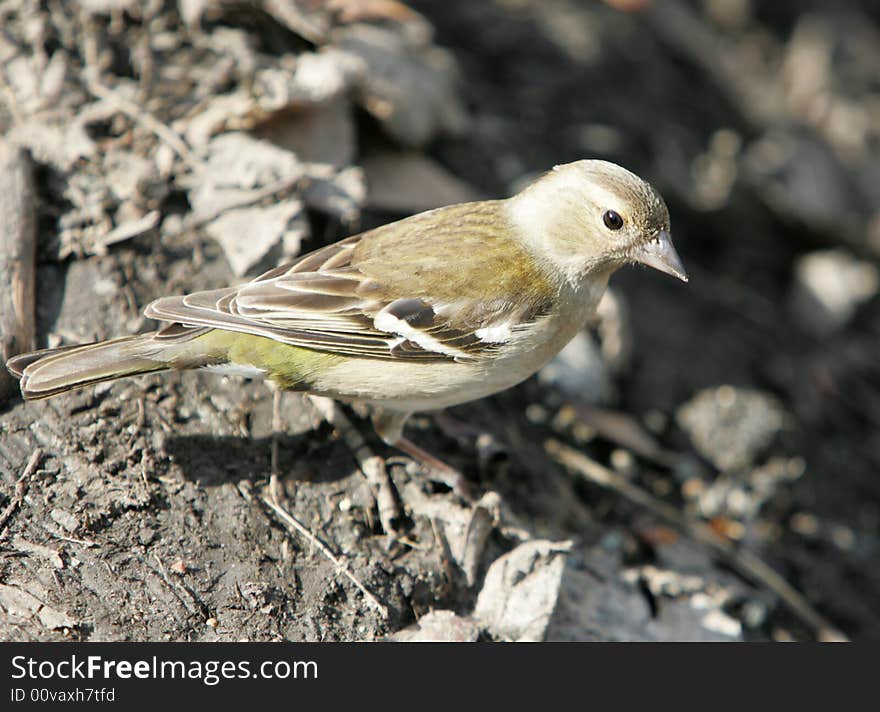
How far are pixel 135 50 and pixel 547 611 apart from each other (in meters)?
4.14

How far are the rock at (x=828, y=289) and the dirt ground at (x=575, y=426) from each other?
0.02 m

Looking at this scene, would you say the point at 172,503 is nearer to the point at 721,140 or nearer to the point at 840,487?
the point at 840,487

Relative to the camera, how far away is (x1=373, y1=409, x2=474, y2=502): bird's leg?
205 inches

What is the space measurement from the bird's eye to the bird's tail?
7.09 feet

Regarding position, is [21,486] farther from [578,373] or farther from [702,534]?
[702,534]

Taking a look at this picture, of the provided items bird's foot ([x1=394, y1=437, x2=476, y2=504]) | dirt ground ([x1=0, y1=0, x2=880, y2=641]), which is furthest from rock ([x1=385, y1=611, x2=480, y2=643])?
bird's foot ([x1=394, y1=437, x2=476, y2=504])

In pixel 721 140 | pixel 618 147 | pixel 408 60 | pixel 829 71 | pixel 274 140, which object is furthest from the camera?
pixel 829 71

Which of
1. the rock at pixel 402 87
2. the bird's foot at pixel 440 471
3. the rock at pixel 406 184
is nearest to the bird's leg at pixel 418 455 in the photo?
the bird's foot at pixel 440 471

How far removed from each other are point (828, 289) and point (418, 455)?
450 centimetres

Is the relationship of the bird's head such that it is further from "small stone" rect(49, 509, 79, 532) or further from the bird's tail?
"small stone" rect(49, 509, 79, 532)

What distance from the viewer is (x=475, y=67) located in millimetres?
8266

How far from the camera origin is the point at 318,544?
473 centimetres

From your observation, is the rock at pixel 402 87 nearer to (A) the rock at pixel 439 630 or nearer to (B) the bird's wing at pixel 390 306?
(B) the bird's wing at pixel 390 306

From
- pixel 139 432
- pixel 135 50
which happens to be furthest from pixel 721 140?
pixel 139 432
